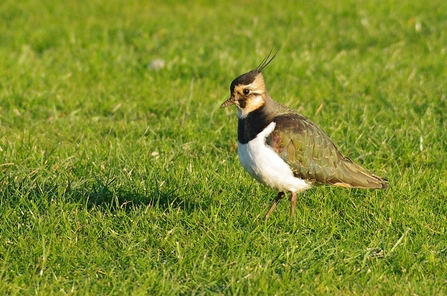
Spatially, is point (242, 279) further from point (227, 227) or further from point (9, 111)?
point (9, 111)

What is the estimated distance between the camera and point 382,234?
5.46m

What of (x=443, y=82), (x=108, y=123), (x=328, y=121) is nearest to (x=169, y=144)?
(x=108, y=123)

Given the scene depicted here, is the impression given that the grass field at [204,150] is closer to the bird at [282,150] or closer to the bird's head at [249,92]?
the bird at [282,150]

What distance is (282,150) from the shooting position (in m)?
5.52

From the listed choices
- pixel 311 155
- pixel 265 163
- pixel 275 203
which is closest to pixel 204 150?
pixel 275 203

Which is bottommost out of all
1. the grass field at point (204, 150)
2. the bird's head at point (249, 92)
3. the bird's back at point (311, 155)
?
the grass field at point (204, 150)

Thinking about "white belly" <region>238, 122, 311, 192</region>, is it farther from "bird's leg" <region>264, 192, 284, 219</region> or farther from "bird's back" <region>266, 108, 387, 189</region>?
"bird's leg" <region>264, 192, 284, 219</region>

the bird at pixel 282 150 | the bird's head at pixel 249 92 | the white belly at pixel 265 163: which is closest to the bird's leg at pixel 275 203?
the bird at pixel 282 150

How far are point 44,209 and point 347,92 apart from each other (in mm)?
4434

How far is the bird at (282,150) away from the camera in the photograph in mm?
5449

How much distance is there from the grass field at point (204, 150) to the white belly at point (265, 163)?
1.10 ft

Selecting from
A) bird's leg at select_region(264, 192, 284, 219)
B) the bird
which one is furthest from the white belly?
bird's leg at select_region(264, 192, 284, 219)

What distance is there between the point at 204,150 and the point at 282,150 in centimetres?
169

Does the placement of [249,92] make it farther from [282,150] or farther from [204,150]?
[204,150]
